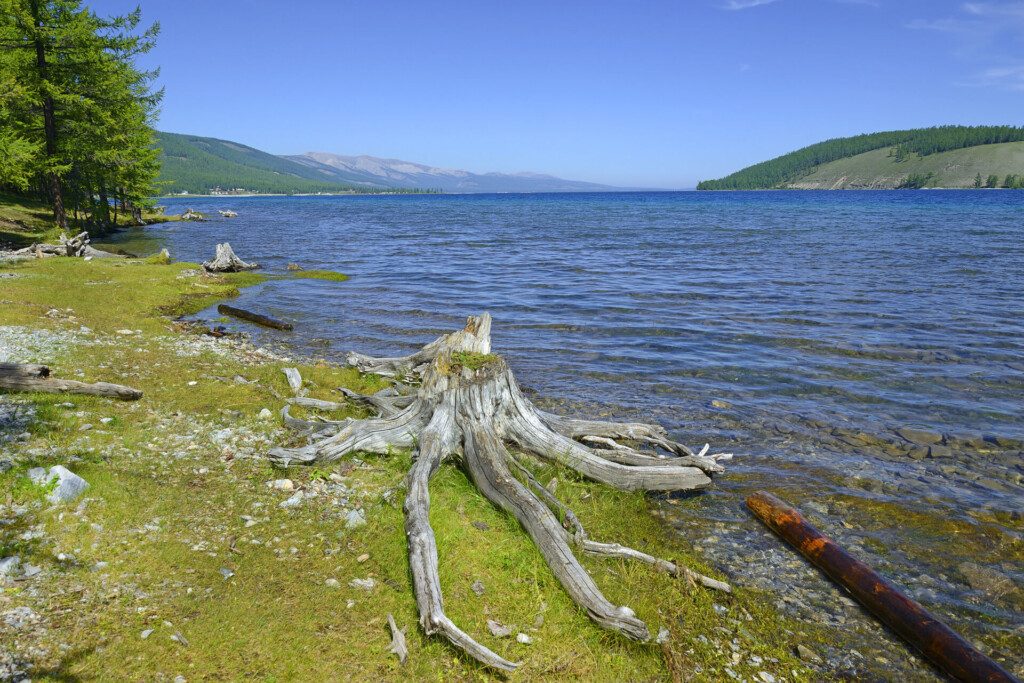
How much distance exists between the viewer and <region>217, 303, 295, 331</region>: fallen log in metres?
19.8

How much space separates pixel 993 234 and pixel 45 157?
7246cm

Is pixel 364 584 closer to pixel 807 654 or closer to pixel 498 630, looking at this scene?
pixel 498 630

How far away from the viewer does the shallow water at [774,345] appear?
9750mm

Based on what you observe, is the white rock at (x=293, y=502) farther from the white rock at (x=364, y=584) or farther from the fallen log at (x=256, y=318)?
the fallen log at (x=256, y=318)

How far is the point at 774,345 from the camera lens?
58.0 feet

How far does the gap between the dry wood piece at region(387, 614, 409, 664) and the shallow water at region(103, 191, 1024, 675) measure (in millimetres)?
4713

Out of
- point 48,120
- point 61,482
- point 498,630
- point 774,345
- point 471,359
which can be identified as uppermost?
point 48,120

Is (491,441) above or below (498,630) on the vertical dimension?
above

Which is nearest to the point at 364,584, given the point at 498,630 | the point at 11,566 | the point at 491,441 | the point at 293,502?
the point at 498,630

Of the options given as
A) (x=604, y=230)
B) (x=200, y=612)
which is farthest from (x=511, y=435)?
(x=604, y=230)

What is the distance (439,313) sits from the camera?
22703 millimetres

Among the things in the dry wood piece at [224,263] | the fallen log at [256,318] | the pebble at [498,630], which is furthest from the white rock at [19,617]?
the dry wood piece at [224,263]

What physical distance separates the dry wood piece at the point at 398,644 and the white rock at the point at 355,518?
194 cm

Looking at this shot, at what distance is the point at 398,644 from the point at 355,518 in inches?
91.5
